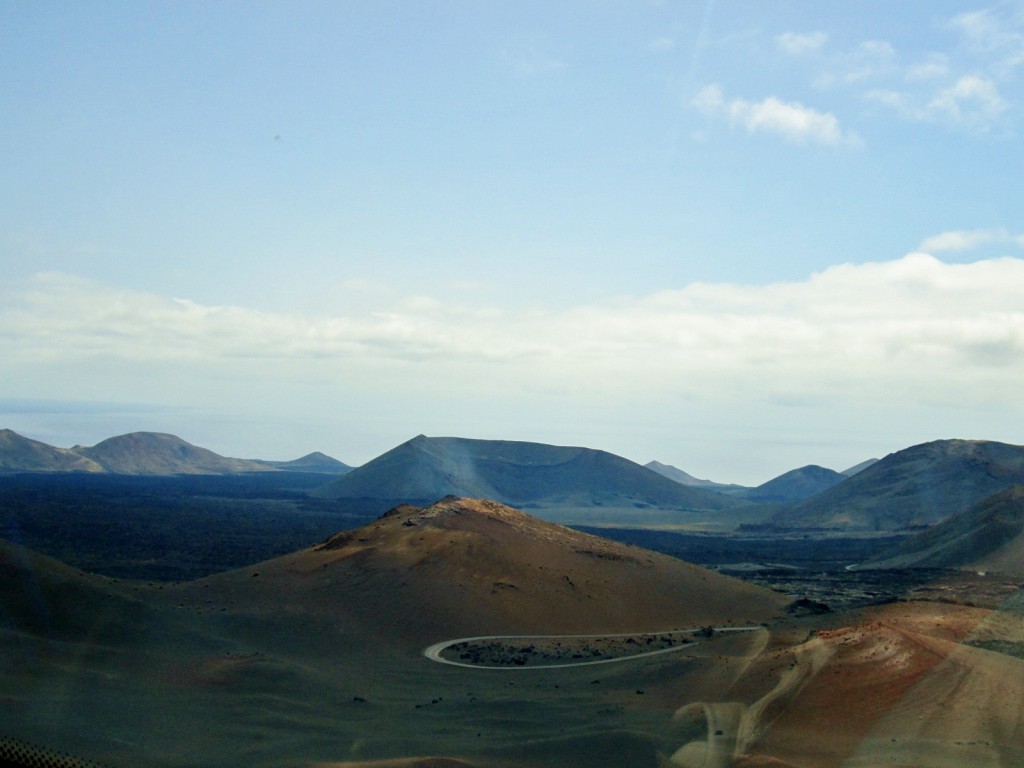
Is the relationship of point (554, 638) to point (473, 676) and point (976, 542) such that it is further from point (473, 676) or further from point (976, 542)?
point (976, 542)

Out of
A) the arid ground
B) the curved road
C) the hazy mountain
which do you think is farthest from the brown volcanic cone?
the hazy mountain

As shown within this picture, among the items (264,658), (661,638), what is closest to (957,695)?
(661,638)

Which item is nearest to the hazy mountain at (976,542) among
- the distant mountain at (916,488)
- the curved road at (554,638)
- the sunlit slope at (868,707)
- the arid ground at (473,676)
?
the arid ground at (473,676)

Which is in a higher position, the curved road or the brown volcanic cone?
the brown volcanic cone

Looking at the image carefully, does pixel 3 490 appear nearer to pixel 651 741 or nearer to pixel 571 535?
pixel 571 535

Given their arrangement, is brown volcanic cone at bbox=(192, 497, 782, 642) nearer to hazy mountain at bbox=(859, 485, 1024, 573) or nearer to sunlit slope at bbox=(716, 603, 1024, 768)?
sunlit slope at bbox=(716, 603, 1024, 768)

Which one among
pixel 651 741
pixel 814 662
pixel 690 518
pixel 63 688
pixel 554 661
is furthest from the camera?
pixel 690 518

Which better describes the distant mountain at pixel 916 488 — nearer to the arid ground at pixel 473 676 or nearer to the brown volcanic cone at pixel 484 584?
the brown volcanic cone at pixel 484 584
